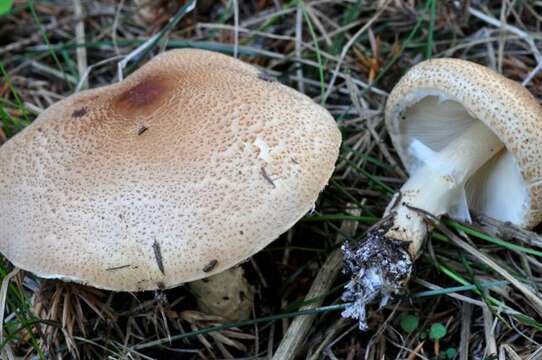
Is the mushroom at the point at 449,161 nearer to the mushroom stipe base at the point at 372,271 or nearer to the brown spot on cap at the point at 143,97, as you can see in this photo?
the mushroom stipe base at the point at 372,271

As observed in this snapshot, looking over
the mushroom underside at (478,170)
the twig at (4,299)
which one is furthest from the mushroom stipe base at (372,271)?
the twig at (4,299)

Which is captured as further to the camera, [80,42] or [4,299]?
[80,42]

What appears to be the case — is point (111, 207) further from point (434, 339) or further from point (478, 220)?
point (478, 220)

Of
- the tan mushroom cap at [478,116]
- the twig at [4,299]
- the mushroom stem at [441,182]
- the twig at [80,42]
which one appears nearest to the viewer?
the tan mushroom cap at [478,116]

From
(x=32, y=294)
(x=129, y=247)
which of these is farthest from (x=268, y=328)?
(x=32, y=294)

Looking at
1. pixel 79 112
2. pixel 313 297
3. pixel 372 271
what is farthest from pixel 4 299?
pixel 372 271

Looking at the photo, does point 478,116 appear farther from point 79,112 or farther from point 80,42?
point 80,42
